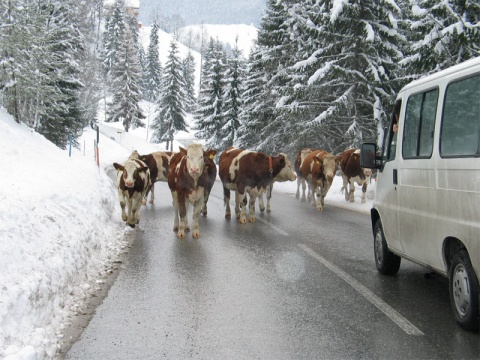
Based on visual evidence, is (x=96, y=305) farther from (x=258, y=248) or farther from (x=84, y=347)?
(x=258, y=248)

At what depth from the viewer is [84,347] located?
4.48 m

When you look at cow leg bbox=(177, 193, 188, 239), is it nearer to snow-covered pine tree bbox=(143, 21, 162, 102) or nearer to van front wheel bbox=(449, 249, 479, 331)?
van front wheel bbox=(449, 249, 479, 331)

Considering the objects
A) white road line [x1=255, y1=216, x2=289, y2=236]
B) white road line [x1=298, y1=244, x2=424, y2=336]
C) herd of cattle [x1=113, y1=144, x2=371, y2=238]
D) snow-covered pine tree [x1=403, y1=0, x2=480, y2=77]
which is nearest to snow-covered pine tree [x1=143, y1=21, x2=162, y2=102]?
herd of cattle [x1=113, y1=144, x2=371, y2=238]

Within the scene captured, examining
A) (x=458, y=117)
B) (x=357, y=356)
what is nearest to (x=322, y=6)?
(x=458, y=117)

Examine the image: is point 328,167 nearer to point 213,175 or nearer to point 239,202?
point 239,202

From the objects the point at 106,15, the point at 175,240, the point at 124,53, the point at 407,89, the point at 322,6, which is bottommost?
the point at 175,240

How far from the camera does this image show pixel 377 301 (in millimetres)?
5801

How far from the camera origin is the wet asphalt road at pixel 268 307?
4.44 m

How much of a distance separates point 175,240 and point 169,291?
11.8 ft

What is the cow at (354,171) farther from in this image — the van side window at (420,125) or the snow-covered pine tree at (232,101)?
the snow-covered pine tree at (232,101)

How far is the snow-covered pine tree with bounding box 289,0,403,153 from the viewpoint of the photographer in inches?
883

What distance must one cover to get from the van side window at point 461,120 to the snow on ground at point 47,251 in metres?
3.94

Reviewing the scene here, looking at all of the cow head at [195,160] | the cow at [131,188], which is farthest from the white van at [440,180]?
the cow at [131,188]

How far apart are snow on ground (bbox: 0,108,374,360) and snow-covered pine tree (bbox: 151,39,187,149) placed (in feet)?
186
